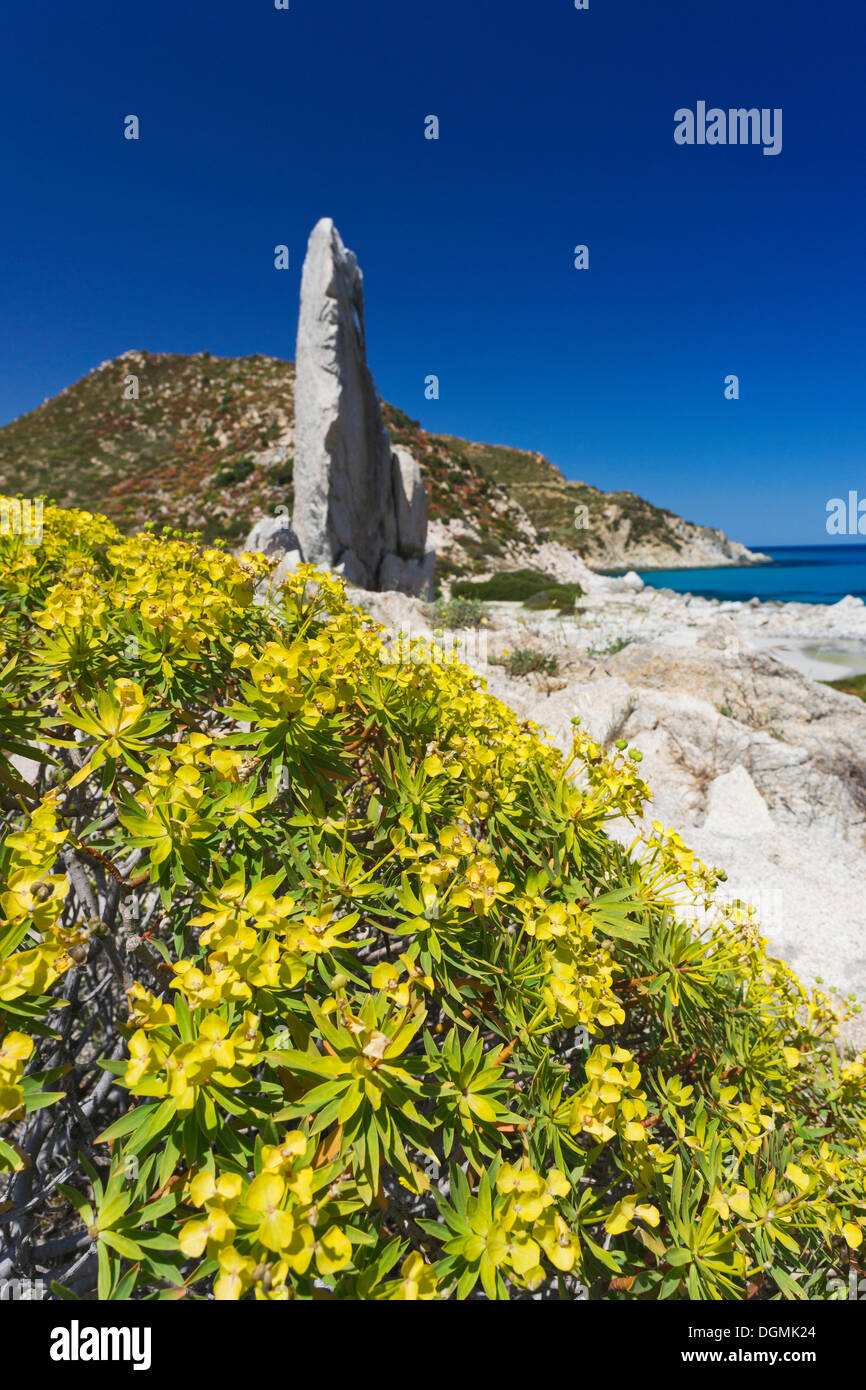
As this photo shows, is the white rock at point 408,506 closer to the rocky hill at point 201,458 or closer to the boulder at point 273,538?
the boulder at point 273,538

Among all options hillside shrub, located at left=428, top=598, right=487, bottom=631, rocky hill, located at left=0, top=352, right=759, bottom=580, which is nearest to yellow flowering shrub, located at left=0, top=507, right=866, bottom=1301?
hillside shrub, located at left=428, top=598, right=487, bottom=631

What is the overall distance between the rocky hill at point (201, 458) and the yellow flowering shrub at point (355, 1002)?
2641 centimetres

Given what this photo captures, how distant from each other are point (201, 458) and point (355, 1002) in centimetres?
3910

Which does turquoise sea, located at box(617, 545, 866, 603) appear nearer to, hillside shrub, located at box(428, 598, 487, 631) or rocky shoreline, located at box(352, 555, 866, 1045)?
hillside shrub, located at box(428, 598, 487, 631)

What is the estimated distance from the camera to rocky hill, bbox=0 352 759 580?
3030 cm

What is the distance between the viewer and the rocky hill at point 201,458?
30297 mm

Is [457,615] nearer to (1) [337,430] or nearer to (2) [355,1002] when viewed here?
(1) [337,430]

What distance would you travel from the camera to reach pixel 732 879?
4094 millimetres

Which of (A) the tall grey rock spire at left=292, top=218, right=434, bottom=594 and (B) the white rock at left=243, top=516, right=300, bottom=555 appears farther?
(A) the tall grey rock spire at left=292, top=218, right=434, bottom=594

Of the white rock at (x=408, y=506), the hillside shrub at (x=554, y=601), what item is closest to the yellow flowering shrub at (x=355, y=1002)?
the hillside shrub at (x=554, y=601)

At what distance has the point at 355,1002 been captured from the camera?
3.83ft

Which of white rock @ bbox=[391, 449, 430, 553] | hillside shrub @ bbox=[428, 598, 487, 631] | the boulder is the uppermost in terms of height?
white rock @ bbox=[391, 449, 430, 553]

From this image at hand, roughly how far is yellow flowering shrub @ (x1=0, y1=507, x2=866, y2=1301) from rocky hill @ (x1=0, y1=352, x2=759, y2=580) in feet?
86.7
